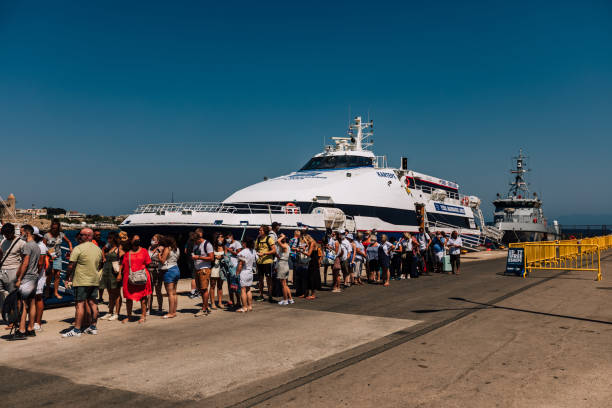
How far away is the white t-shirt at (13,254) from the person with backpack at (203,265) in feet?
10.6

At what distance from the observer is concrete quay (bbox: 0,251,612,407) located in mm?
4785

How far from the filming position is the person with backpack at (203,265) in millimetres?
9562

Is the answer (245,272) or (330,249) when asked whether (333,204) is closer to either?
(330,249)

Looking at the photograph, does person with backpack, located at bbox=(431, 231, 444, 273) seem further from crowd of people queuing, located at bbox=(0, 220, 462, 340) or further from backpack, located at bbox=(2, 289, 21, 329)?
backpack, located at bbox=(2, 289, 21, 329)

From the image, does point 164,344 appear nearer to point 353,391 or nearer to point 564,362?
point 353,391

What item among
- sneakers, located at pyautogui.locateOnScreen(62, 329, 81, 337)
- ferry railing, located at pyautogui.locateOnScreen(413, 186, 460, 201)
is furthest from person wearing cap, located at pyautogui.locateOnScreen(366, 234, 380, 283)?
ferry railing, located at pyautogui.locateOnScreen(413, 186, 460, 201)

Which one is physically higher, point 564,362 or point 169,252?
point 169,252

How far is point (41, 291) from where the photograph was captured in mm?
7949

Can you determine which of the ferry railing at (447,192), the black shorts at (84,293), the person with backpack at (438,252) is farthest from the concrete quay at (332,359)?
the ferry railing at (447,192)

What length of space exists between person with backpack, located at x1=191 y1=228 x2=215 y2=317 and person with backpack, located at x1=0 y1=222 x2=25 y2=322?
325 centimetres

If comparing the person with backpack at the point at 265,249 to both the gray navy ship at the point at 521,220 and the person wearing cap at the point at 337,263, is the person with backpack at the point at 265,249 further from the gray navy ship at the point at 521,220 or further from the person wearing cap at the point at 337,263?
the gray navy ship at the point at 521,220

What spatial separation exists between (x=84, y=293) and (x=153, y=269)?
2.45m

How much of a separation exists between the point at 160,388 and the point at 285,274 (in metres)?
5.69

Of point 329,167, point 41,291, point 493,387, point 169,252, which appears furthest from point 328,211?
point 493,387
